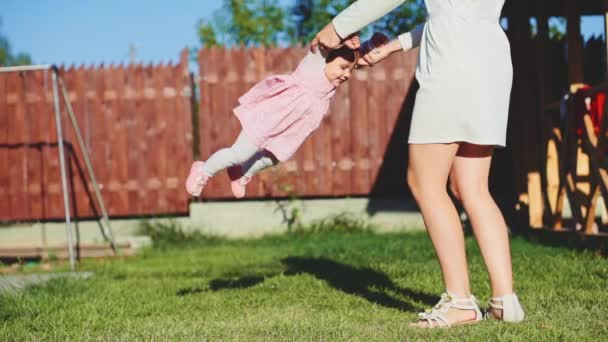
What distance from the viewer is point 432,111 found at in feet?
9.55

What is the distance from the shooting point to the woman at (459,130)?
9.45 ft

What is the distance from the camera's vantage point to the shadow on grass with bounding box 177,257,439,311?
3900mm

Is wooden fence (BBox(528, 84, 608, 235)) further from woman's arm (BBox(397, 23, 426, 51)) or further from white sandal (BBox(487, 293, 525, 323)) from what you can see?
white sandal (BBox(487, 293, 525, 323))

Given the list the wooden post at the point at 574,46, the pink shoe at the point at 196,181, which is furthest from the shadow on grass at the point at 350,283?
the wooden post at the point at 574,46

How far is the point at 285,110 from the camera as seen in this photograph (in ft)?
12.1

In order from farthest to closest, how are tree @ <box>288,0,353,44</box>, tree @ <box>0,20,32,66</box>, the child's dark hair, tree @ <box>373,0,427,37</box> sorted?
1. tree @ <box>0,20,32,66</box>
2. tree @ <box>288,0,353,44</box>
3. tree @ <box>373,0,427,37</box>
4. the child's dark hair

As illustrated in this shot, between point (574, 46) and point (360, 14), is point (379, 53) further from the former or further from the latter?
point (574, 46)

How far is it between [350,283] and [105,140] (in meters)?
5.53

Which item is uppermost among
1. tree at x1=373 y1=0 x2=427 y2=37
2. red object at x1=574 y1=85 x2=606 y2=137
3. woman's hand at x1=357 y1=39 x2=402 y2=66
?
tree at x1=373 y1=0 x2=427 y2=37

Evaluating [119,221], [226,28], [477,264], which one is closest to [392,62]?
[119,221]

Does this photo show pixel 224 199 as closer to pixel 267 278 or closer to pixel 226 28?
pixel 267 278

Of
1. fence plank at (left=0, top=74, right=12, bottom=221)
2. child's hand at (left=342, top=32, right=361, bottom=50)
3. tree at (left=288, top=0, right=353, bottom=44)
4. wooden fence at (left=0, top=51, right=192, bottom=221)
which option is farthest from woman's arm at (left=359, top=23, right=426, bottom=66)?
tree at (left=288, top=0, right=353, bottom=44)

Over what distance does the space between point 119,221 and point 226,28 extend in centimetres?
1724

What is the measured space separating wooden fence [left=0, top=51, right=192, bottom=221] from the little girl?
5547 mm
